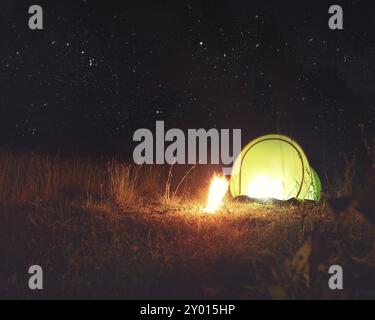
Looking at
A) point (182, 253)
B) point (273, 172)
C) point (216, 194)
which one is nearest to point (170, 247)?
point (182, 253)

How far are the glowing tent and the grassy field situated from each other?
441 millimetres

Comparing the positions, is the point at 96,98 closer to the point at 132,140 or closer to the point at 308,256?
the point at 132,140

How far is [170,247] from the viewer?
18.4 feet

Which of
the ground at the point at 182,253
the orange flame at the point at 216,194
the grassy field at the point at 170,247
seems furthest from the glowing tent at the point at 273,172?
the ground at the point at 182,253

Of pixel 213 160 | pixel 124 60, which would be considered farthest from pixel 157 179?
pixel 124 60

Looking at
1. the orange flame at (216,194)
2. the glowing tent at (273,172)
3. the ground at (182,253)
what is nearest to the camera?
the ground at (182,253)

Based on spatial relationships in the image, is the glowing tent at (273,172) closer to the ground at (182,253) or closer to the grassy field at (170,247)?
the grassy field at (170,247)

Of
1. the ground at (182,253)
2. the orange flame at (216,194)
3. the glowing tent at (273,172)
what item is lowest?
the ground at (182,253)

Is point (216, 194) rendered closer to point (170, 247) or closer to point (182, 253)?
point (170, 247)

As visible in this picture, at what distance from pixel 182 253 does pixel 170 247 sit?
7.8 inches

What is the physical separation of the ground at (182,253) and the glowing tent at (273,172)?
1230mm

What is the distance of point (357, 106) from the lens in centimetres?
1416

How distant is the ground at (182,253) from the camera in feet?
15.1

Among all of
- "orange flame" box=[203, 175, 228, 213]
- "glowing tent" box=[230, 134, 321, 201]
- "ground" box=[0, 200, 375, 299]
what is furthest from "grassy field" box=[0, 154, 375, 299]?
"glowing tent" box=[230, 134, 321, 201]
